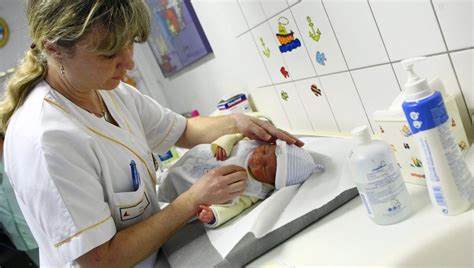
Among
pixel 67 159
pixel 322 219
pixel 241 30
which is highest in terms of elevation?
pixel 241 30

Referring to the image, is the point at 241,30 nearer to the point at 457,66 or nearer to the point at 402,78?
the point at 402,78

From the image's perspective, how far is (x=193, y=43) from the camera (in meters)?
1.97

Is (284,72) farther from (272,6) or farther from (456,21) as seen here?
(456,21)

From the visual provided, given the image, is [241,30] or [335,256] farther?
[241,30]

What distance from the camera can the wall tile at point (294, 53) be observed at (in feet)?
3.67

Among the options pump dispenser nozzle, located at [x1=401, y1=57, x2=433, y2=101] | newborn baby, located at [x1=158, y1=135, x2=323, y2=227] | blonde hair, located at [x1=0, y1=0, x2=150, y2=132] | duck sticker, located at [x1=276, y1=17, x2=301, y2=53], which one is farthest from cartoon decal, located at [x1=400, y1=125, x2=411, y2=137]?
blonde hair, located at [x1=0, y1=0, x2=150, y2=132]

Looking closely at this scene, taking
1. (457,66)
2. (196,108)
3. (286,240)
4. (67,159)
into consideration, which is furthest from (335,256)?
(196,108)

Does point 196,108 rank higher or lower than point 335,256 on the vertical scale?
higher

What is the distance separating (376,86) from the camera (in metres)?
0.95

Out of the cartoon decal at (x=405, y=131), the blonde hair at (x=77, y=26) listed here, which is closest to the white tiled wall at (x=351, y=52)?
the cartoon decal at (x=405, y=131)

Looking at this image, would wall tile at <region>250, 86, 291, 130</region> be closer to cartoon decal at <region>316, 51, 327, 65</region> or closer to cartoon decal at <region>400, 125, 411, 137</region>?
cartoon decal at <region>316, 51, 327, 65</region>

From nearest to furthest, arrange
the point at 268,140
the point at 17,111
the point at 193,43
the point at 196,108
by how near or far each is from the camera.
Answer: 1. the point at 17,111
2. the point at 268,140
3. the point at 193,43
4. the point at 196,108

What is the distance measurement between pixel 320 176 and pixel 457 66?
1.25ft

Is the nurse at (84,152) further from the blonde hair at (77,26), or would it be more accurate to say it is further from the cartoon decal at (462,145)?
the cartoon decal at (462,145)
